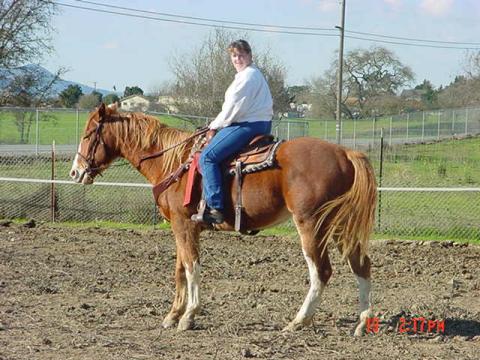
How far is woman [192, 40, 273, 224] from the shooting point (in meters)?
6.51

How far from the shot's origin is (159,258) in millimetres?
10273

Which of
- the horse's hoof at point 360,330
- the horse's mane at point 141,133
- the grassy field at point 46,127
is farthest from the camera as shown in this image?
the grassy field at point 46,127

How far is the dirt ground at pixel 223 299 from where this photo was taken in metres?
5.88

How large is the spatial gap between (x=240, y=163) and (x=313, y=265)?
1162 millimetres

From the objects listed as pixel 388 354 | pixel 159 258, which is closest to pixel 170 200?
pixel 388 354

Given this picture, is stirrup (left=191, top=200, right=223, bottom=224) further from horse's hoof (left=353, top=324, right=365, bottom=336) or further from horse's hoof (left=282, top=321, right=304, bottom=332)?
horse's hoof (left=353, top=324, right=365, bottom=336)

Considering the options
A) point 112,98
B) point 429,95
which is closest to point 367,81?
point 429,95

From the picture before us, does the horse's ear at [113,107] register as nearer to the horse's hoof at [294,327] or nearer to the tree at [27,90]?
the horse's hoof at [294,327]

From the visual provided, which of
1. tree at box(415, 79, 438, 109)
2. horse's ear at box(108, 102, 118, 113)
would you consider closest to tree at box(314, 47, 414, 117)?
tree at box(415, 79, 438, 109)

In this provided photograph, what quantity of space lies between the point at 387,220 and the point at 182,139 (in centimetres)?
747

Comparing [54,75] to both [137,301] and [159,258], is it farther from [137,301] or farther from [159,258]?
[137,301]

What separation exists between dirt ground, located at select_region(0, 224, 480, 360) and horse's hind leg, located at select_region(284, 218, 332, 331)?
0.19 metres

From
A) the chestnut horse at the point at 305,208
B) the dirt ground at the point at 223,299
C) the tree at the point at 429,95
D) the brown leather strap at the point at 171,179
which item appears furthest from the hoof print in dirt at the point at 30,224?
the tree at the point at 429,95

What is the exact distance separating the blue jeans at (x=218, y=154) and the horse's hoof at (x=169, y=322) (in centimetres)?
115
